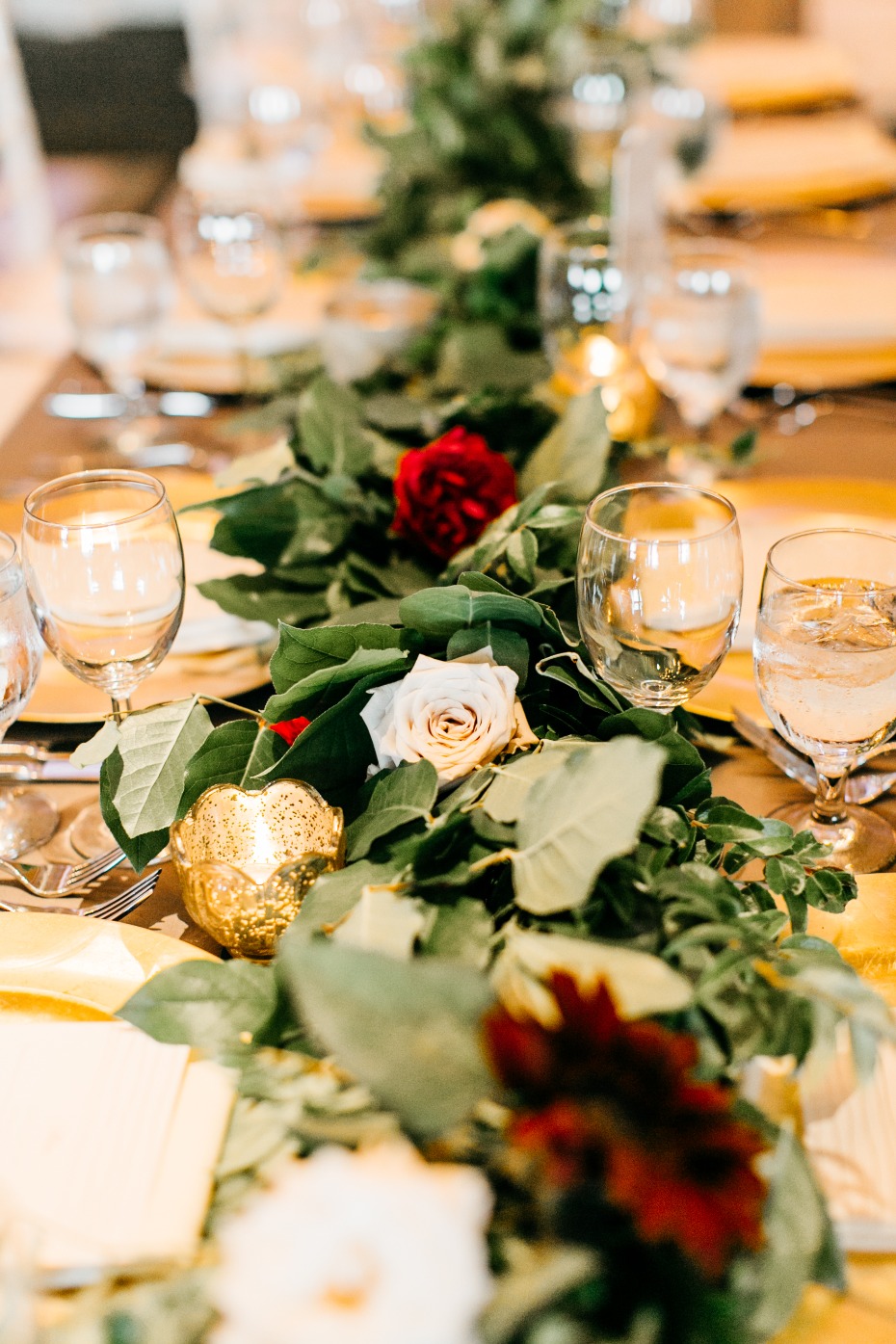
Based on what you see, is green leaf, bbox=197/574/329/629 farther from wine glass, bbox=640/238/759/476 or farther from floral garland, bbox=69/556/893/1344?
wine glass, bbox=640/238/759/476

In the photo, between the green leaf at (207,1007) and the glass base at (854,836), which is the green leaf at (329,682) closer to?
the green leaf at (207,1007)

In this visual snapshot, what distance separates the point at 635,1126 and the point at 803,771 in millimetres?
481

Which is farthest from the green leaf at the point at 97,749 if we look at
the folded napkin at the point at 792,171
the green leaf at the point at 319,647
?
the folded napkin at the point at 792,171

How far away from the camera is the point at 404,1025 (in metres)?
0.47

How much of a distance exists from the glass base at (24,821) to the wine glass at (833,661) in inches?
20.1

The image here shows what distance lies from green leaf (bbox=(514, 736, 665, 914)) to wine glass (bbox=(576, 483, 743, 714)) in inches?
6.8

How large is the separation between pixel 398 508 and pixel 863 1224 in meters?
0.61

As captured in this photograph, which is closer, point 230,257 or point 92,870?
point 92,870

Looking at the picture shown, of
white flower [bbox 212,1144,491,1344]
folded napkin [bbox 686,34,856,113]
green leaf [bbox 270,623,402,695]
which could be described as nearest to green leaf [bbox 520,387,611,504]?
green leaf [bbox 270,623,402,695]

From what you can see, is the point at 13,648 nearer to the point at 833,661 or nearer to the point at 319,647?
the point at 319,647

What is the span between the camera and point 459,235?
76.9 inches

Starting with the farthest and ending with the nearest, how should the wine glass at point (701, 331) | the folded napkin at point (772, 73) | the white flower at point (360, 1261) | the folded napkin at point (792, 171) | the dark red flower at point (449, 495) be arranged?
the folded napkin at point (772, 73)
the folded napkin at point (792, 171)
the wine glass at point (701, 331)
the dark red flower at point (449, 495)
the white flower at point (360, 1261)

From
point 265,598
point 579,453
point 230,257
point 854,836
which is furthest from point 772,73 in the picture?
point 854,836

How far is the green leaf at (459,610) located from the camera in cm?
76
